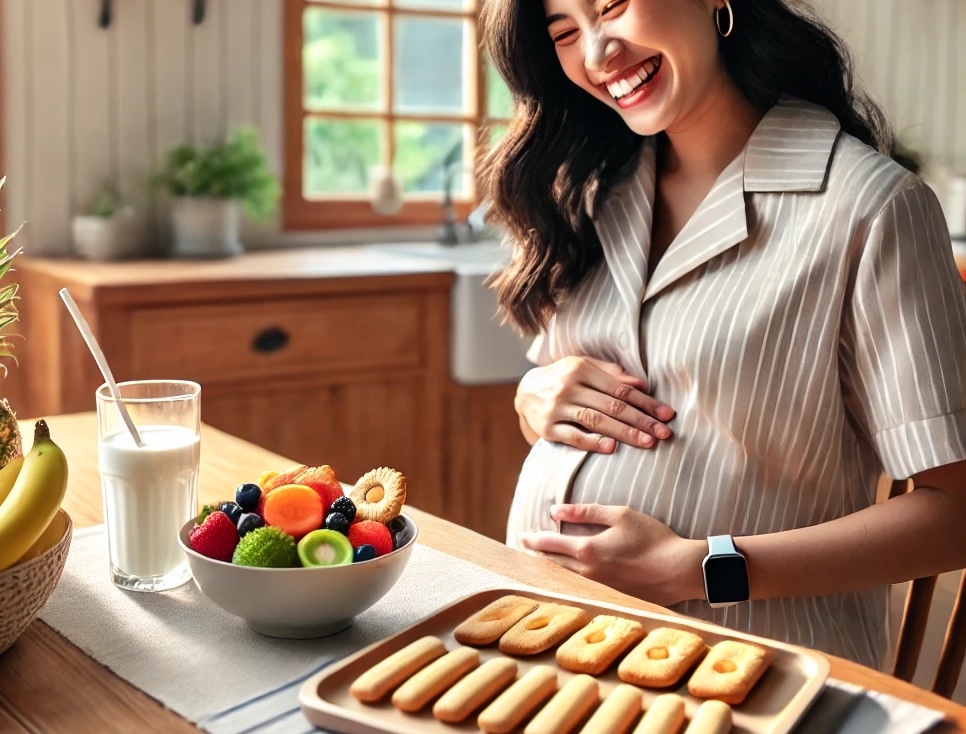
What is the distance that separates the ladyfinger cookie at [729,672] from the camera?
0.79 metres

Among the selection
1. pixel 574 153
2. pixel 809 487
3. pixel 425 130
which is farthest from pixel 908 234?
pixel 425 130

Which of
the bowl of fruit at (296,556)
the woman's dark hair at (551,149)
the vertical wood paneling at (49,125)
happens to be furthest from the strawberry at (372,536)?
the vertical wood paneling at (49,125)

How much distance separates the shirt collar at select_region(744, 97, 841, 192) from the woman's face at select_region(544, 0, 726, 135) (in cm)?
10

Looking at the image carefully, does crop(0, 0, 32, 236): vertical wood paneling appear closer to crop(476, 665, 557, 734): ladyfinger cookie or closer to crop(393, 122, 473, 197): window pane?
crop(393, 122, 473, 197): window pane

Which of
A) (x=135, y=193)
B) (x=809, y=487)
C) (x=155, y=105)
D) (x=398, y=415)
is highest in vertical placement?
(x=155, y=105)

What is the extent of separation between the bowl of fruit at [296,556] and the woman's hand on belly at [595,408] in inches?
17.4

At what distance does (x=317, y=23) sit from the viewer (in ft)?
10.9

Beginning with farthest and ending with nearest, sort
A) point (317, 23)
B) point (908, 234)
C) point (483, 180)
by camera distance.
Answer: point (317, 23), point (483, 180), point (908, 234)

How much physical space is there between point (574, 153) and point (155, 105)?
5.85ft

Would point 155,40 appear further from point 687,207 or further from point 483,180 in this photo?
point 687,207

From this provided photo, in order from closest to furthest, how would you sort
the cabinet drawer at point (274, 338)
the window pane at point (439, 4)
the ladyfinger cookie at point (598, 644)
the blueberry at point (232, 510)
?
the ladyfinger cookie at point (598, 644) < the blueberry at point (232, 510) < the cabinet drawer at point (274, 338) < the window pane at point (439, 4)

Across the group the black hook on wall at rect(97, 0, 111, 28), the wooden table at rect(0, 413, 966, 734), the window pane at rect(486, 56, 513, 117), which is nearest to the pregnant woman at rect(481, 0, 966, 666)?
the wooden table at rect(0, 413, 966, 734)

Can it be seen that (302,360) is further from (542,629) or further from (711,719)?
(711,719)

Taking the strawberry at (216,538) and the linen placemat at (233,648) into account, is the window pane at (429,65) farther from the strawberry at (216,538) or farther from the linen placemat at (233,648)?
the strawberry at (216,538)
